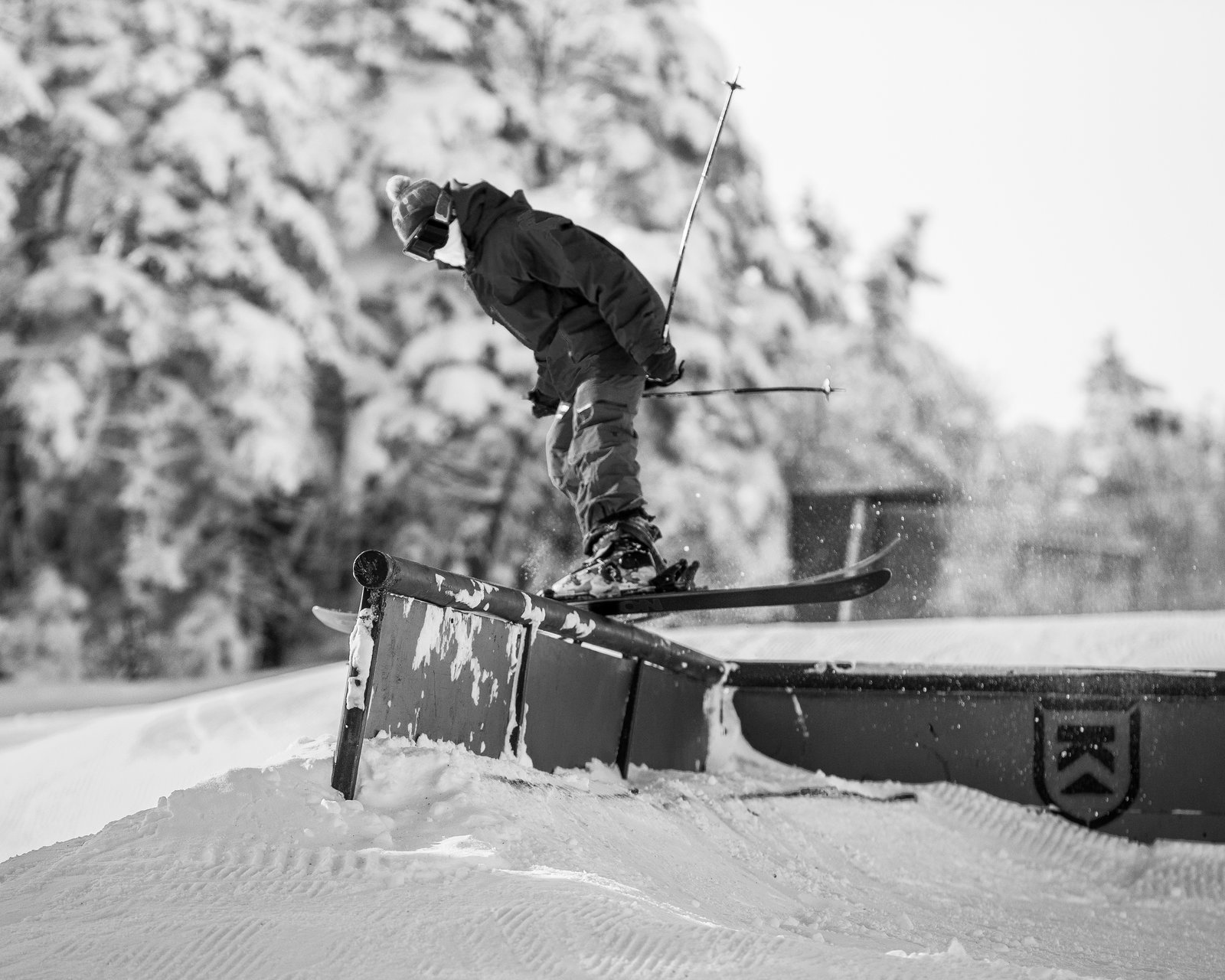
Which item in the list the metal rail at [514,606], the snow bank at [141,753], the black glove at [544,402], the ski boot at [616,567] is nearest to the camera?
the metal rail at [514,606]

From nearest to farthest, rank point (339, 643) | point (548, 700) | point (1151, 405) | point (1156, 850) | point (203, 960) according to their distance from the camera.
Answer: point (203, 960)
point (548, 700)
point (1156, 850)
point (339, 643)
point (1151, 405)

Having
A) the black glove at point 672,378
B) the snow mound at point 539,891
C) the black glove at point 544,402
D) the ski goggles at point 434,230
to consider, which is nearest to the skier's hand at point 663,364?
the black glove at point 672,378

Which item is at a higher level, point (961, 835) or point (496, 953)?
point (496, 953)

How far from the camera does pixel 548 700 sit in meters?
3.21

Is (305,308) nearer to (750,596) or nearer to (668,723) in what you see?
(668,723)

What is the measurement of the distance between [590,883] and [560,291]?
2.25 m

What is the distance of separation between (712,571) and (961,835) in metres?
8.72

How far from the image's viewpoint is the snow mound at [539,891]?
5.73 ft

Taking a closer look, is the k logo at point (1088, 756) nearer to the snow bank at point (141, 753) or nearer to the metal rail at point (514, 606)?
the metal rail at point (514, 606)

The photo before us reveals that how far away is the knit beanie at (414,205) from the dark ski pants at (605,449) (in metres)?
0.72

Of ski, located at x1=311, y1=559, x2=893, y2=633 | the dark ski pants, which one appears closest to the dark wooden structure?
ski, located at x1=311, y1=559, x2=893, y2=633

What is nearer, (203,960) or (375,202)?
(203,960)

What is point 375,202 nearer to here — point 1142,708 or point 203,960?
point 1142,708

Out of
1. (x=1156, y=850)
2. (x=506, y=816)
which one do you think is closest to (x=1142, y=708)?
(x=1156, y=850)
